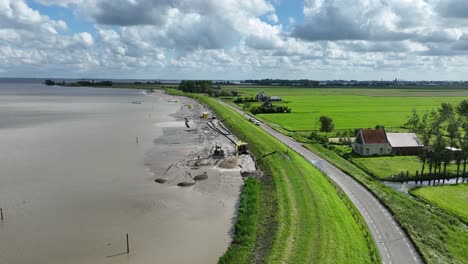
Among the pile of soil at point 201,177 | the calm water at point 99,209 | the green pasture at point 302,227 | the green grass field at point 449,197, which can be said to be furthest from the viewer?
the pile of soil at point 201,177

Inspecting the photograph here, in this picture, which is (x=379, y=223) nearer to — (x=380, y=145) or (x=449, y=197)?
(x=449, y=197)

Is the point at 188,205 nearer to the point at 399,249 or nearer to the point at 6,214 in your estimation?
the point at 6,214

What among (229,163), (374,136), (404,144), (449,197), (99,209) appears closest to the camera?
(99,209)

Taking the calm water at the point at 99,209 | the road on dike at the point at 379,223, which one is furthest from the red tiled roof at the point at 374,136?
the calm water at the point at 99,209

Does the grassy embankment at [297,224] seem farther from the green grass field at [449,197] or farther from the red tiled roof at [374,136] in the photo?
the red tiled roof at [374,136]

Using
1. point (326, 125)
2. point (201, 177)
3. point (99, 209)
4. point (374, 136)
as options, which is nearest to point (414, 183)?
point (374, 136)

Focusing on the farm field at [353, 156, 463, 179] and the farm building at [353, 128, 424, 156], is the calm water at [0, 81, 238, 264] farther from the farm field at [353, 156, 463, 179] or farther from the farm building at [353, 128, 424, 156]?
the farm building at [353, 128, 424, 156]
